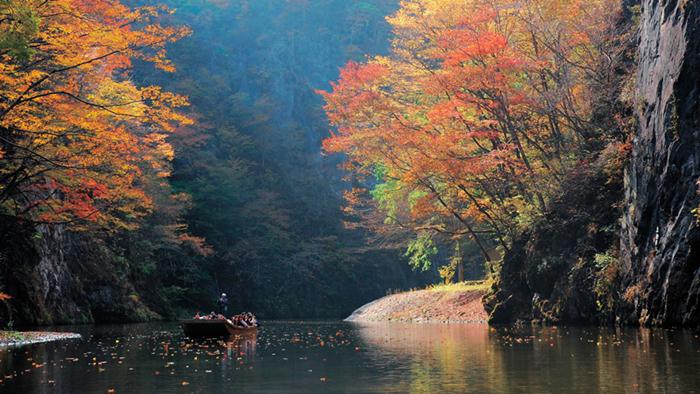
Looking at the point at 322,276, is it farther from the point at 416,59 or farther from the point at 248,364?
the point at 248,364

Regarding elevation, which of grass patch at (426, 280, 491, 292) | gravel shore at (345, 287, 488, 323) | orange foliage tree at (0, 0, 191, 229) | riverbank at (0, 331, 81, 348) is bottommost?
riverbank at (0, 331, 81, 348)

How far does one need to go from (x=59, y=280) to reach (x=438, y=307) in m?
15.9

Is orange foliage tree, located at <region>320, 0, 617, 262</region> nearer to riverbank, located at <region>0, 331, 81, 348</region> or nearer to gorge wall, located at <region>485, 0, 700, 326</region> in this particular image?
gorge wall, located at <region>485, 0, 700, 326</region>

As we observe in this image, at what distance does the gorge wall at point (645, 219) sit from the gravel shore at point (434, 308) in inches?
219

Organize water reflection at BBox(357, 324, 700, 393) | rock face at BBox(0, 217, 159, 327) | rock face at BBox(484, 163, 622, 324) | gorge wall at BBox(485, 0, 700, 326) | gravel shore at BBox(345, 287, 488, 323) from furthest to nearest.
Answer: gravel shore at BBox(345, 287, 488, 323) < rock face at BBox(0, 217, 159, 327) < rock face at BBox(484, 163, 622, 324) < gorge wall at BBox(485, 0, 700, 326) < water reflection at BBox(357, 324, 700, 393)

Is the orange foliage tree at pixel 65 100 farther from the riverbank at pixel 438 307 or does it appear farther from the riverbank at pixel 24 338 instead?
the riverbank at pixel 438 307

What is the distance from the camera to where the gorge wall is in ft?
61.7

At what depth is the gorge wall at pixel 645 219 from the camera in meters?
18.8

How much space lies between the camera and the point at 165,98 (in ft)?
71.9

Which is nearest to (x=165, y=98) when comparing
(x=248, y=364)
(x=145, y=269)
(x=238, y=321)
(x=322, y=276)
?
(x=238, y=321)

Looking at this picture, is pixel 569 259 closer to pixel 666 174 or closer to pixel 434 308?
pixel 666 174

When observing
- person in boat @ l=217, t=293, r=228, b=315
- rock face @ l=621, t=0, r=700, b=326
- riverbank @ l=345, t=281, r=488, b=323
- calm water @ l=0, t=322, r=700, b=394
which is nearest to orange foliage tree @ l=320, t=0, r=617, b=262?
riverbank @ l=345, t=281, r=488, b=323

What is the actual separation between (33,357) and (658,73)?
1615cm

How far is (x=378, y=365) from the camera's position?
13516 mm
